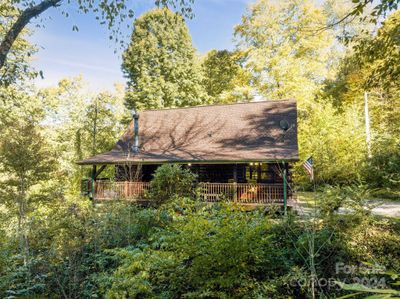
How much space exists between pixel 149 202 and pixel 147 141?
18.6ft

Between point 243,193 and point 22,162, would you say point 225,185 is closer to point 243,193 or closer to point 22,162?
point 243,193

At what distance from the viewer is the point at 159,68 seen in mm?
24984

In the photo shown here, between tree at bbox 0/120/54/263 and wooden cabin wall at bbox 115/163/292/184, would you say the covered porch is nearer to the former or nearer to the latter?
wooden cabin wall at bbox 115/163/292/184

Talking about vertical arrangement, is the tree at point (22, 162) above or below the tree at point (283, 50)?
below

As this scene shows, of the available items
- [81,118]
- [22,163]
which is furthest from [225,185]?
[81,118]

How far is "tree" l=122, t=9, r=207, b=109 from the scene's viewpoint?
80.1 feet

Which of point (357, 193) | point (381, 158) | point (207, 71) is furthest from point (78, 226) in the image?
point (207, 71)

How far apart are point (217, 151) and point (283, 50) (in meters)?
10.2

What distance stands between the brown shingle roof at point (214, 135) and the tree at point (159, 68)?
5.75 m

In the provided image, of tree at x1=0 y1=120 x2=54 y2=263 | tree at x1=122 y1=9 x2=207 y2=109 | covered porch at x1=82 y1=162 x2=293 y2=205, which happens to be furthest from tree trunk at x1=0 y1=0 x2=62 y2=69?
tree at x1=122 y1=9 x2=207 y2=109

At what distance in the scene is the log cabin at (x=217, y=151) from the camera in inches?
496

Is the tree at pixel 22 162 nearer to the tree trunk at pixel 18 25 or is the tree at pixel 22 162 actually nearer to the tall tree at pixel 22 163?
the tall tree at pixel 22 163

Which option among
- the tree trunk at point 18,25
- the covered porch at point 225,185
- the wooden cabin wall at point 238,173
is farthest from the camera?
the wooden cabin wall at point 238,173

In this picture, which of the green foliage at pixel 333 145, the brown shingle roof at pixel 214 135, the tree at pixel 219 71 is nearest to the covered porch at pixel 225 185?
the brown shingle roof at pixel 214 135
